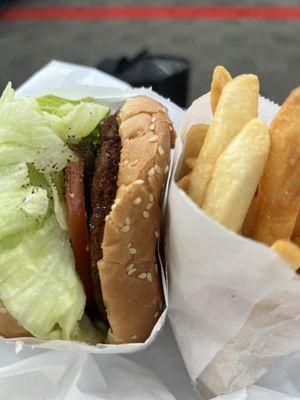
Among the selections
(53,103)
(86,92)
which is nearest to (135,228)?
(53,103)

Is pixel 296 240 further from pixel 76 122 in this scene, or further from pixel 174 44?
pixel 174 44

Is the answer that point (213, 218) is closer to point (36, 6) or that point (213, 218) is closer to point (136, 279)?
point (136, 279)

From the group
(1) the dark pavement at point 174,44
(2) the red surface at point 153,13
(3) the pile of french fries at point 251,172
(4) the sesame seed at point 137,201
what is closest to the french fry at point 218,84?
(3) the pile of french fries at point 251,172

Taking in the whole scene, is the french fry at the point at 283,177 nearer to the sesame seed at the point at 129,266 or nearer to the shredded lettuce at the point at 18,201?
the sesame seed at the point at 129,266

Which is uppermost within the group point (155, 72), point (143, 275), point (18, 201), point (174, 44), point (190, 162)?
point (190, 162)

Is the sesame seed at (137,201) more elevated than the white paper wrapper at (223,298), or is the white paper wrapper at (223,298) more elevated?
the sesame seed at (137,201)

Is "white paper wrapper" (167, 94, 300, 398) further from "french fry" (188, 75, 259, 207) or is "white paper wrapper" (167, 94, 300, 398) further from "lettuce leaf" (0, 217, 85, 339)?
"lettuce leaf" (0, 217, 85, 339)

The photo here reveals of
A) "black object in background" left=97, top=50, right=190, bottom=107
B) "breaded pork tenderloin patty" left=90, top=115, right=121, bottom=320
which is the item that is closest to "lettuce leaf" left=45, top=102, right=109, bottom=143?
"breaded pork tenderloin patty" left=90, top=115, right=121, bottom=320
